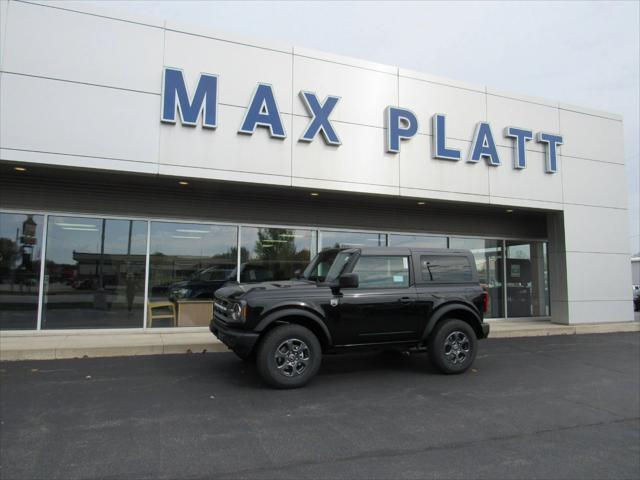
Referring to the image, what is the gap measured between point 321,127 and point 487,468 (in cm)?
785

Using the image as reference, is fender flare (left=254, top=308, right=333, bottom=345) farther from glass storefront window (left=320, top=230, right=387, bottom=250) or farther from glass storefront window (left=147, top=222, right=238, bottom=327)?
glass storefront window (left=320, top=230, right=387, bottom=250)

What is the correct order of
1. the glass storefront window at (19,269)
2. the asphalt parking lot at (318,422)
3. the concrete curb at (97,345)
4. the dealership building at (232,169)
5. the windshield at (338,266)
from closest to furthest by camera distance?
the asphalt parking lot at (318,422), the windshield at (338,266), the concrete curb at (97,345), the dealership building at (232,169), the glass storefront window at (19,269)

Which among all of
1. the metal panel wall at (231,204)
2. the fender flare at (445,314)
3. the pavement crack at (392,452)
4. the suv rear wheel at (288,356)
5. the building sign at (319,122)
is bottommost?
the pavement crack at (392,452)

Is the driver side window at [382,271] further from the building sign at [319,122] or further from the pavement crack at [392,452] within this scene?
the building sign at [319,122]

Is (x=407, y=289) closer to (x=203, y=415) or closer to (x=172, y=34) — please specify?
(x=203, y=415)

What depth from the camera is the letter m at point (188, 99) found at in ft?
29.7

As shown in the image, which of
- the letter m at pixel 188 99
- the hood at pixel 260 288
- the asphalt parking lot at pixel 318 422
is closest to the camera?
the asphalt parking lot at pixel 318 422

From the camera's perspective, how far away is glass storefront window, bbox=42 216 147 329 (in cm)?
992

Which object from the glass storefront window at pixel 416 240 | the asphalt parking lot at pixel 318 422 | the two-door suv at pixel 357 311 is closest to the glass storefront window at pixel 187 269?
the asphalt parking lot at pixel 318 422

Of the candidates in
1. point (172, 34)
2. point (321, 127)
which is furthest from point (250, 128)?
point (172, 34)

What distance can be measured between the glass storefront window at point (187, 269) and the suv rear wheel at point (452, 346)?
5676 mm

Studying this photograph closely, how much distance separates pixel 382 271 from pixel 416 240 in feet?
20.5

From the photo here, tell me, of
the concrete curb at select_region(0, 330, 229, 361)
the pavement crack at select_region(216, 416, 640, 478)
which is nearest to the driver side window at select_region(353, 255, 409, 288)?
the pavement crack at select_region(216, 416, 640, 478)

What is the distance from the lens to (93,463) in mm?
3826
